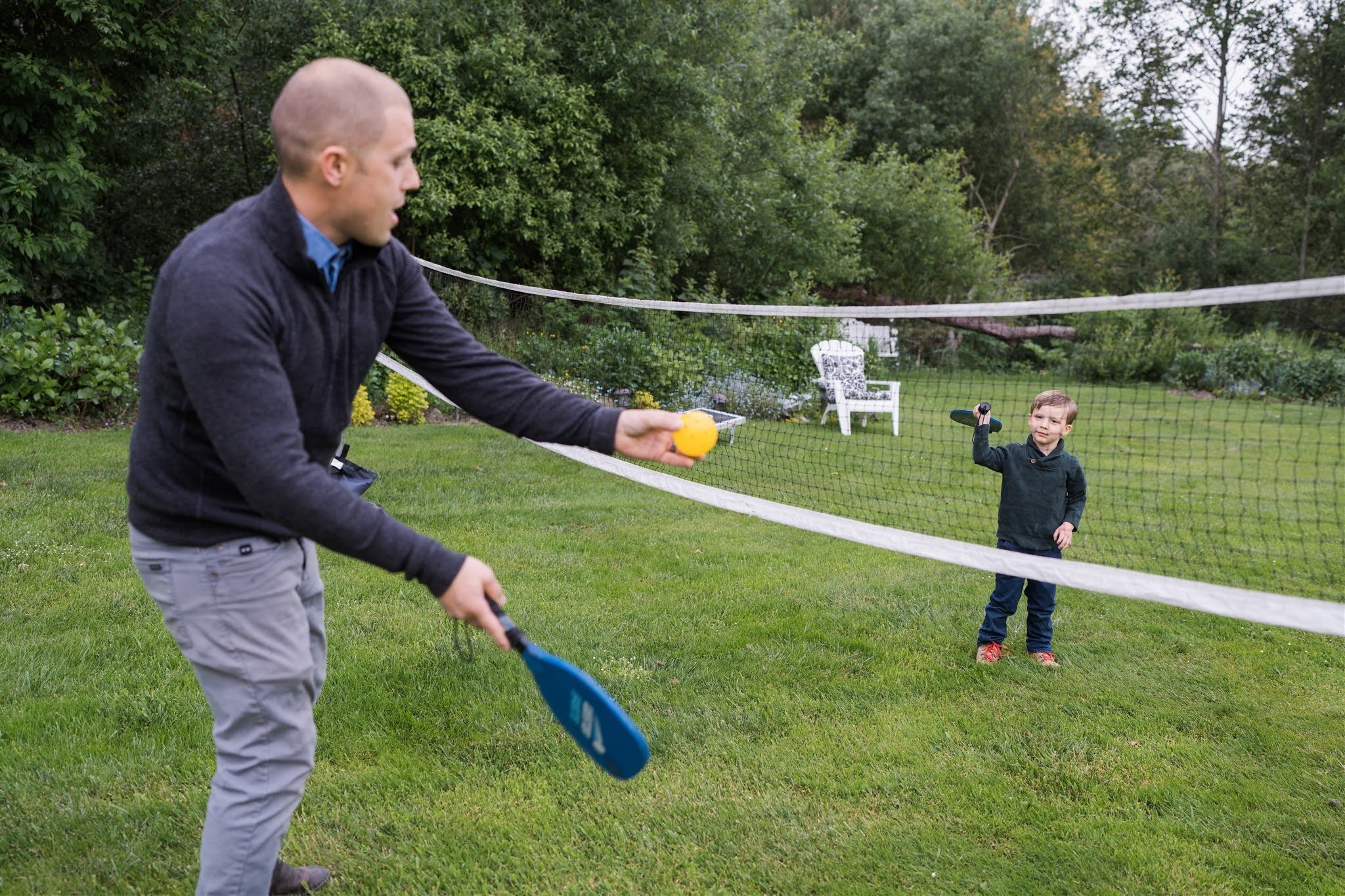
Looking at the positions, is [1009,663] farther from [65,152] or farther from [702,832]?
[65,152]

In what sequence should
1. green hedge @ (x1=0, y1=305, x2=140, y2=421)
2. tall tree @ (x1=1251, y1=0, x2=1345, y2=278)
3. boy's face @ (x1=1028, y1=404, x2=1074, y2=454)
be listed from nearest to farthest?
boy's face @ (x1=1028, y1=404, x2=1074, y2=454)
green hedge @ (x1=0, y1=305, x2=140, y2=421)
tall tree @ (x1=1251, y1=0, x2=1345, y2=278)

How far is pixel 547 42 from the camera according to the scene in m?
14.7

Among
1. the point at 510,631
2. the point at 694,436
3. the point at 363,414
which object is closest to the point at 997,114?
the point at 363,414

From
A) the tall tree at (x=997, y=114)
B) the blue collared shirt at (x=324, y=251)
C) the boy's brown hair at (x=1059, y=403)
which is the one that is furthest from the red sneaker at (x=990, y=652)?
the tall tree at (x=997, y=114)

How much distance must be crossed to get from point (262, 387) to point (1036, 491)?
12.6 ft

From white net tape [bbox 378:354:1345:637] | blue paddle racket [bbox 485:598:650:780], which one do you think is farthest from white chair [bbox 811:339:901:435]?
blue paddle racket [bbox 485:598:650:780]

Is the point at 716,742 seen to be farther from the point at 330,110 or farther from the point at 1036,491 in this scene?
the point at 330,110

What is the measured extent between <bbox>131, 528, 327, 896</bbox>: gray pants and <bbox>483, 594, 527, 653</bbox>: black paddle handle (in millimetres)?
479

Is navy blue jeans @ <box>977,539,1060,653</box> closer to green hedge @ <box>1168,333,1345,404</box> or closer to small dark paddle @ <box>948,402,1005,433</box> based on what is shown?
small dark paddle @ <box>948,402,1005,433</box>

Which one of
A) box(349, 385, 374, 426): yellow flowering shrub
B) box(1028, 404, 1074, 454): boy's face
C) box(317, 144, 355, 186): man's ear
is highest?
box(317, 144, 355, 186): man's ear

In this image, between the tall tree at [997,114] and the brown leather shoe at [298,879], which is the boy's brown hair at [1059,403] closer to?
the brown leather shoe at [298,879]

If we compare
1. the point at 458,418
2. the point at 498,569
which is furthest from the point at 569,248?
the point at 498,569

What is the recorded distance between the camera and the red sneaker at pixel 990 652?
183 inches

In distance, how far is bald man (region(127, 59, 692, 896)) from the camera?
69.4 inches
